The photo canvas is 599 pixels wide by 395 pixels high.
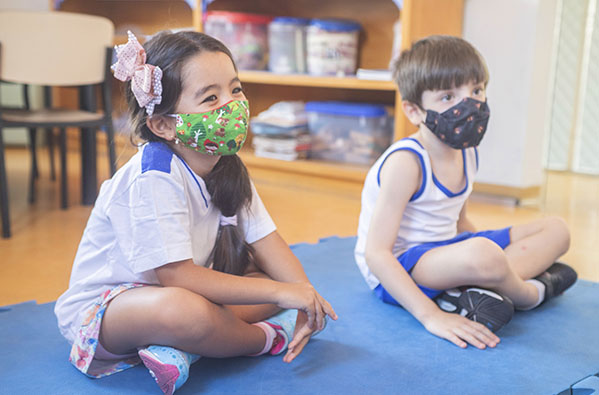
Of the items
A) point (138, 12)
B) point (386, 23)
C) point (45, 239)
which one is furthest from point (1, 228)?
point (138, 12)

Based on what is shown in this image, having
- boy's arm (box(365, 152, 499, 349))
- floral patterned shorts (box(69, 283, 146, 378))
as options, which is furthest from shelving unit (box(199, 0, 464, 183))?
floral patterned shorts (box(69, 283, 146, 378))

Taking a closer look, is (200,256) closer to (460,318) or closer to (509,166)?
(460,318)

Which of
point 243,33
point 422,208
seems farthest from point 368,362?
point 243,33

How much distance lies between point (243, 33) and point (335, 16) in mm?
442

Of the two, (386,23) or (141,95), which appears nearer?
(141,95)

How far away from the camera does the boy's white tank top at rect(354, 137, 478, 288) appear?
131 centimetres

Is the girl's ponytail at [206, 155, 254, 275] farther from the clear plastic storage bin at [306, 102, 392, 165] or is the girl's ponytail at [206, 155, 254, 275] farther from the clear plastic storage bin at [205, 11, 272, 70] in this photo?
the clear plastic storage bin at [205, 11, 272, 70]

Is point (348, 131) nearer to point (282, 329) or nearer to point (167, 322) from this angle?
point (282, 329)

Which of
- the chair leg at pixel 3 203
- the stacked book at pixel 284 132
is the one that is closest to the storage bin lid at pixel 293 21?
the stacked book at pixel 284 132

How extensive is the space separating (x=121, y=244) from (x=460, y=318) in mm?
638

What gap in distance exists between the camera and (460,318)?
47.7 inches

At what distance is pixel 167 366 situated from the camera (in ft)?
3.03

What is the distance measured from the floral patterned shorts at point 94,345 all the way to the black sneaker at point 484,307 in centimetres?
60

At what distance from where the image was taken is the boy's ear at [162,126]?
1014 millimetres
